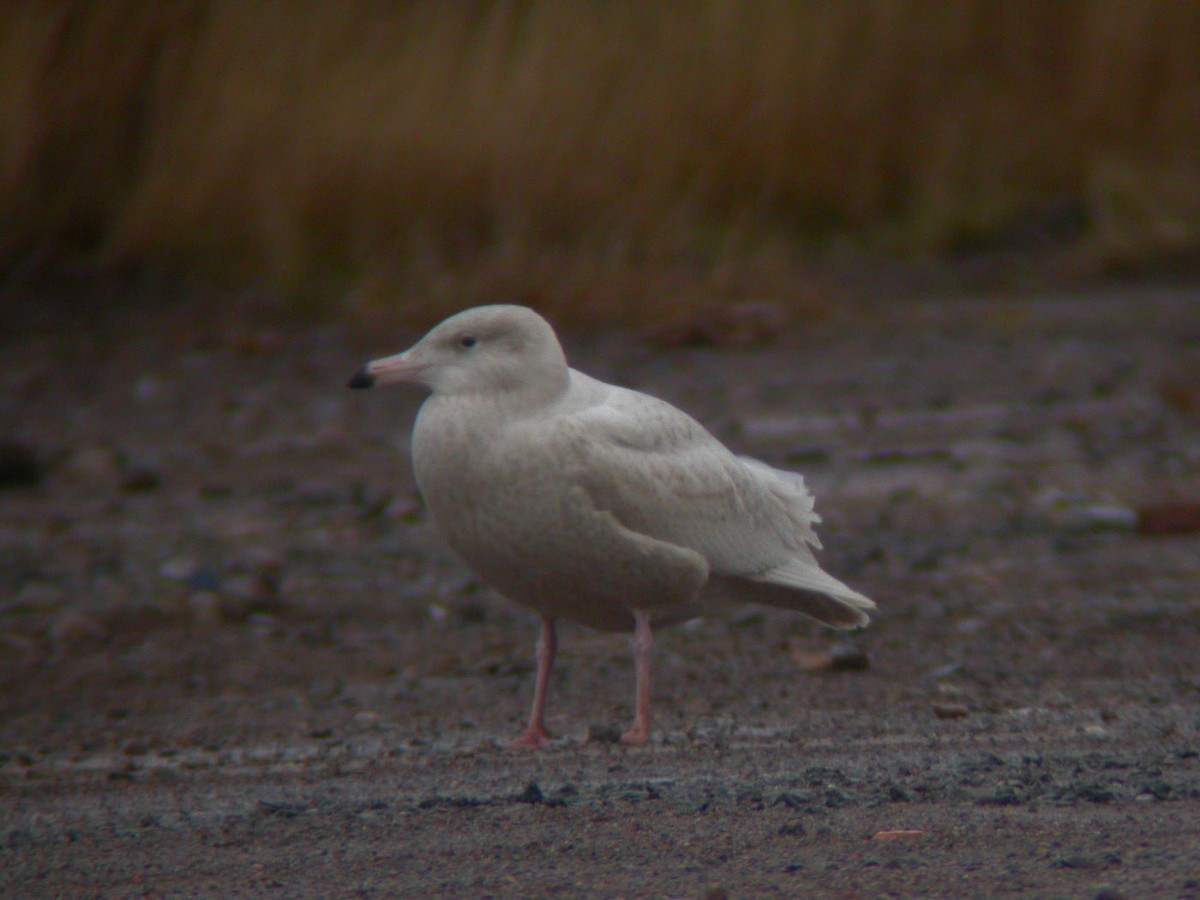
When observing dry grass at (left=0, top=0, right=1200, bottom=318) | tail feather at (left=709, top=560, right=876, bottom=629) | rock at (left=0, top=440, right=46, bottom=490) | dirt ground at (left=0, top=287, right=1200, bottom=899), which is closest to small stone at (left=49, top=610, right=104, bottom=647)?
dirt ground at (left=0, top=287, right=1200, bottom=899)

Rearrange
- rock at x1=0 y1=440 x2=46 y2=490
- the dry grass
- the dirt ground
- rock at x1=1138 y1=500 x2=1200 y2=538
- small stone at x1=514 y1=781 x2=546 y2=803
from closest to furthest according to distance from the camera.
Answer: the dirt ground → small stone at x1=514 y1=781 x2=546 y2=803 → rock at x1=1138 y1=500 x2=1200 y2=538 → rock at x1=0 y1=440 x2=46 y2=490 → the dry grass

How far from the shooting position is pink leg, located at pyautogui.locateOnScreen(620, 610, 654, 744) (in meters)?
3.85

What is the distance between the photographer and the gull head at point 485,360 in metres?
3.89

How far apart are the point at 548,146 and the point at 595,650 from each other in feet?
16.4

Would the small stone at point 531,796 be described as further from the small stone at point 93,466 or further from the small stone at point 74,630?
the small stone at point 93,466

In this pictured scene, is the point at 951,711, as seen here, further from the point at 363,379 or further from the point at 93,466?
the point at 93,466

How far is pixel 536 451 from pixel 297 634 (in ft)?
4.97

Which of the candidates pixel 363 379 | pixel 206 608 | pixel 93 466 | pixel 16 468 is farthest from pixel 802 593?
pixel 16 468

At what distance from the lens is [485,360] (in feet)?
12.8

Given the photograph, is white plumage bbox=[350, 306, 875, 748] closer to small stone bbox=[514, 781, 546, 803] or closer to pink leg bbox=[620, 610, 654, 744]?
pink leg bbox=[620, 610, 654, 744]

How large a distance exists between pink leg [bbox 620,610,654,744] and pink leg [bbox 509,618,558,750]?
174 millimetres

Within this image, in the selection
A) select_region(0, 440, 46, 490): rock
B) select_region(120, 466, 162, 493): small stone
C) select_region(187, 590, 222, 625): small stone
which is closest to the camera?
select_region(187, 590, 222, 625): small stone

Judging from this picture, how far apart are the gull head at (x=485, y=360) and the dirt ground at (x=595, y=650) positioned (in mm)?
762

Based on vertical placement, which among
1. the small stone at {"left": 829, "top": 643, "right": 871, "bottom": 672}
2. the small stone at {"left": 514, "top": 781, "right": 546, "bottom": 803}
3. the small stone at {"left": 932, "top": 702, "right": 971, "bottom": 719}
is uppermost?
the small stone at {"left": 932, "top": 702, "right": 971, "bottom": 719}
